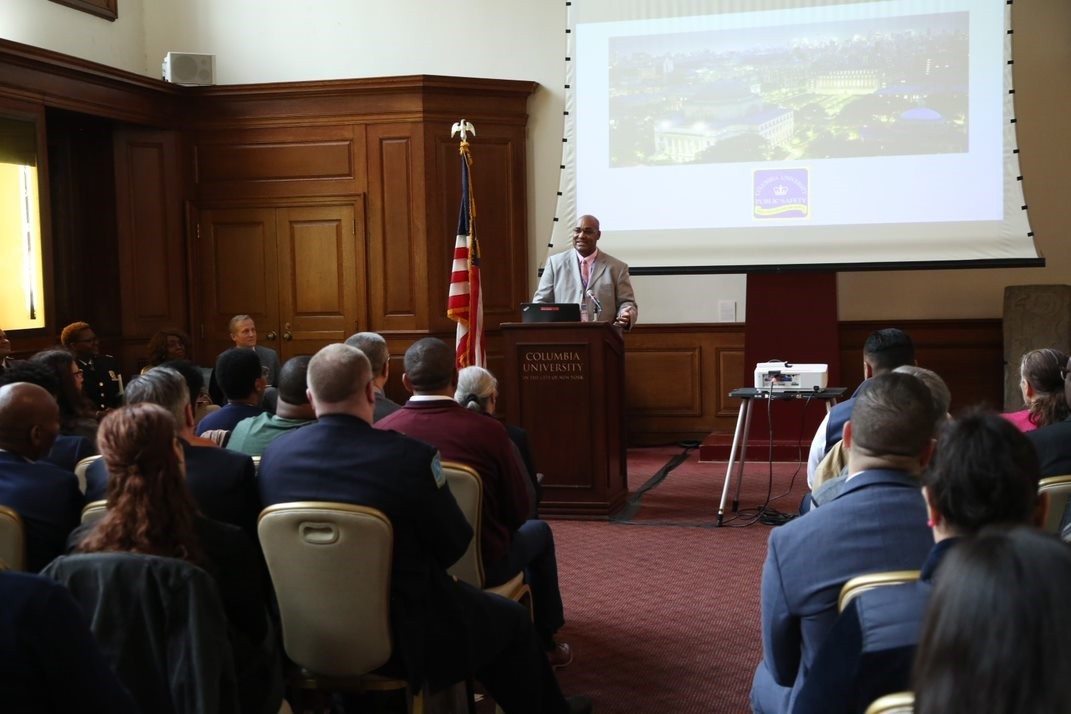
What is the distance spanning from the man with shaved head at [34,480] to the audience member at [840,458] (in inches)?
70.0

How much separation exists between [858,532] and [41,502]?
184 centimetres

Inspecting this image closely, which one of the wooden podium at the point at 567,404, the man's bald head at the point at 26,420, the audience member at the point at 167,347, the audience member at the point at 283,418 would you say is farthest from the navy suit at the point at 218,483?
the audience member at the point at 167,347

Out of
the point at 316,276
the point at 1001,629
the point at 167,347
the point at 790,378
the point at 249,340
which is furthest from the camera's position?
the point at 316,276

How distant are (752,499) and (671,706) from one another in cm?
324

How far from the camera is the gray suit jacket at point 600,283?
6.89m

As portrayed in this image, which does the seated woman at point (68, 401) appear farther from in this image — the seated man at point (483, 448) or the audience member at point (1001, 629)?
the audience member at point (1001, 629)

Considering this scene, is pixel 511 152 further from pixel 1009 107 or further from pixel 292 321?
pixel 1009 107

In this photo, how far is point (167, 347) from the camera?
6746mm

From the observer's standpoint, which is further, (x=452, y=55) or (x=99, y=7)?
(x=452, y=55)

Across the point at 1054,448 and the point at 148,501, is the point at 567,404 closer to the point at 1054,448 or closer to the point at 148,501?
the point at 1054,448

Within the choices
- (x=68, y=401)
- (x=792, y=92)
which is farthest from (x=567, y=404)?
(x=792, y=92)

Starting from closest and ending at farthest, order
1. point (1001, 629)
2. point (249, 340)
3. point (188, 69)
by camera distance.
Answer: point (1001, 629), point (249, 340), point (188, 69)

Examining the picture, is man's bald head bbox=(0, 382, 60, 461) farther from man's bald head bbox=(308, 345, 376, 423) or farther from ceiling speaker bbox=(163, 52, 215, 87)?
ceiling speaker bbox=(163, 52, 215, 87)

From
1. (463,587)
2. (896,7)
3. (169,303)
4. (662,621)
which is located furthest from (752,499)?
(169,303)
